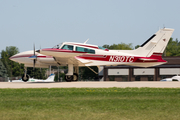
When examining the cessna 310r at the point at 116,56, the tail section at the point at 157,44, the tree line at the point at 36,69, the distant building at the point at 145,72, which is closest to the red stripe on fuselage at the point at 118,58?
the cessna 310r at the point at 116,56

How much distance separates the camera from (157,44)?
86.5 ft

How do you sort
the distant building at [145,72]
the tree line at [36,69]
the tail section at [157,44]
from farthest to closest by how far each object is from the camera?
the tree line at [36,69] < the distant building at [145,72] < the tail section at [157,44]

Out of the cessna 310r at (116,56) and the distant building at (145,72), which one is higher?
the cessna 310r at (116,56)

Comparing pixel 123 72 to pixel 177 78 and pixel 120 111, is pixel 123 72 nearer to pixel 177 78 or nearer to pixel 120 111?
pixel 177 78

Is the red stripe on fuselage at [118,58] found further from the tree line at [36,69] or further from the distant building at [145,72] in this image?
the tree line at [36,69]

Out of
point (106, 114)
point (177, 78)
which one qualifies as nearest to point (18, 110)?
point (106, 114)

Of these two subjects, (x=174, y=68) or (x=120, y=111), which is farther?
(x=174, y=68)

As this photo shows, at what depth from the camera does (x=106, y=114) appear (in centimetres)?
854

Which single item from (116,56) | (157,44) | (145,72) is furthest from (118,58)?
(145,72)

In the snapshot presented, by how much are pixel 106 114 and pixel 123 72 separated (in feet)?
181

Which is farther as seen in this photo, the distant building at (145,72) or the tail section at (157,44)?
the distant building at (145,72)

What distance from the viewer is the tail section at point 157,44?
86.1 ft

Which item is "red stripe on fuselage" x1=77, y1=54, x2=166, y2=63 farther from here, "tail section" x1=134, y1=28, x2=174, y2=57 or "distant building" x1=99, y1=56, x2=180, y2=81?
"distant building" x1=99, y1=56, x2=180, y2=81

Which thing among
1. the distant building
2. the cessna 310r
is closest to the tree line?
the distant building
